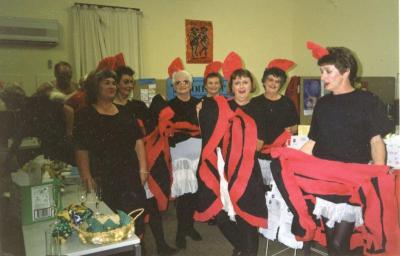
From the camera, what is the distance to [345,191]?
1.32m

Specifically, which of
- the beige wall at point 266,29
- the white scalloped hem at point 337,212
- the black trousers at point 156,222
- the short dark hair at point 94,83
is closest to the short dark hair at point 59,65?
the beige wall at point 266,29

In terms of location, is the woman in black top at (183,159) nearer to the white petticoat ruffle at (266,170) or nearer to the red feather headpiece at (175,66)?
the red feather headpiece at (175,66)

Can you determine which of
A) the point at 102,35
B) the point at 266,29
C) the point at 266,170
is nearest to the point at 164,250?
the point at 266,170

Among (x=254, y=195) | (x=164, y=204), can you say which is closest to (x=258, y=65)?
(x=254, y=195)

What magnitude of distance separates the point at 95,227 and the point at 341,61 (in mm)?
1123

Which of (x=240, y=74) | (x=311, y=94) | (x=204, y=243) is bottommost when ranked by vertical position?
(x=204, y=243)

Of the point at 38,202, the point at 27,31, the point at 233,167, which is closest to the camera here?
the point at 38,202

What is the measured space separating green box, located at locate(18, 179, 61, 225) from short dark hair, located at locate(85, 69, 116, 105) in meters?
0.44

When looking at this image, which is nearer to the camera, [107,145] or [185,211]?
[107,145]

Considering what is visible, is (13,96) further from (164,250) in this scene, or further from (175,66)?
(164,250)

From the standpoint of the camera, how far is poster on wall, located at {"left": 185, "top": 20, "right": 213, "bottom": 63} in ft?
6.72

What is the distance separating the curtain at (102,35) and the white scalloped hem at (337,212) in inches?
48.8

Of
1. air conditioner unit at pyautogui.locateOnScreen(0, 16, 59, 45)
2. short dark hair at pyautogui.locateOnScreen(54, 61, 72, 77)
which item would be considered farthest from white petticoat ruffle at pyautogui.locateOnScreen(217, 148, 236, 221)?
air conditioner unit at pyautogui.locateOnScreen(0, 16, 59, 45)

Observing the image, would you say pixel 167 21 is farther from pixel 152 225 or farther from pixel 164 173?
pixel 152 225
